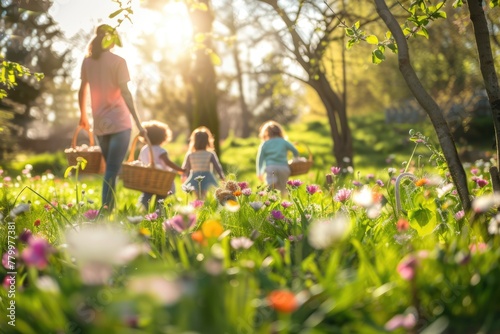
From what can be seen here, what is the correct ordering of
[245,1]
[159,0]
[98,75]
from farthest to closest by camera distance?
[245,1], [159,0], [98,75]

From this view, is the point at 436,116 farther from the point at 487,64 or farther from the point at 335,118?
the point at 335,118

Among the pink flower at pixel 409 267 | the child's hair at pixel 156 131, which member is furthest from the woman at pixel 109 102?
the pink flower at pixel 409 267

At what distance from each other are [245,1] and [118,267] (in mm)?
11366

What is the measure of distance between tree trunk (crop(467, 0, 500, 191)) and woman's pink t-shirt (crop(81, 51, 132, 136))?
352cm

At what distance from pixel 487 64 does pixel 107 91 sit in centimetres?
377

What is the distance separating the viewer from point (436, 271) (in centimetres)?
202

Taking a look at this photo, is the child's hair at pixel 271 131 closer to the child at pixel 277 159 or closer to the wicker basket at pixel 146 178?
the child at pixel 277 159

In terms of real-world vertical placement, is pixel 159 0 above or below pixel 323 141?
above

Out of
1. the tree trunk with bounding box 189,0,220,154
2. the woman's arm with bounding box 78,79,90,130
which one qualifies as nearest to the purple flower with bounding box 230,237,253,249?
the woman's arm with bounding box 78,79,90,130

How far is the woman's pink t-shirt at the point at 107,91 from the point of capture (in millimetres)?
5656

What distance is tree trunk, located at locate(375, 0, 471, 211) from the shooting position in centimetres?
314

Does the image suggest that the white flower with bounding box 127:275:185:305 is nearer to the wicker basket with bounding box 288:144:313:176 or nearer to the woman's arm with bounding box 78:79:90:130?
the woman's arm with bounding box 78:79:90:130

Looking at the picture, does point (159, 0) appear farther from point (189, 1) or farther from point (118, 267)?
point (118, 267)

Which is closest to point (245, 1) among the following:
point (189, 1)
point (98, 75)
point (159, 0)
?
point (159, 0)
